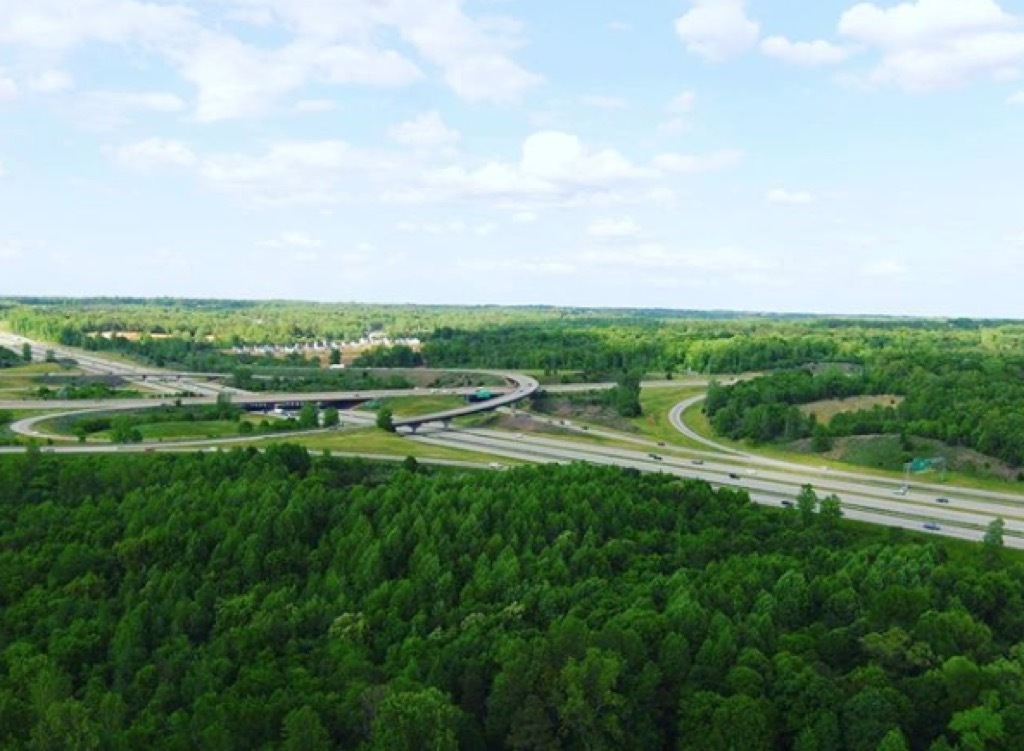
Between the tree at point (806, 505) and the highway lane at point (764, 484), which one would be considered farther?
the highway lane at point (764, 484)

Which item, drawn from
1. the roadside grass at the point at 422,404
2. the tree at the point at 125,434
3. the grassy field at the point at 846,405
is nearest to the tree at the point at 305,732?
the tree at the point at 125,434

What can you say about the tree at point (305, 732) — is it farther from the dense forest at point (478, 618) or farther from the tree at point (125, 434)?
the tree at point (125, 434)

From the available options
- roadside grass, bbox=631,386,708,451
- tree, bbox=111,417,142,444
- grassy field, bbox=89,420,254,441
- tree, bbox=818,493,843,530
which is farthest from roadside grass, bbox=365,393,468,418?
tree, bbox=818,493,843,530

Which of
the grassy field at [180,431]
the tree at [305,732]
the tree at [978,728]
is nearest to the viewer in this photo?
the tree at [305,732]

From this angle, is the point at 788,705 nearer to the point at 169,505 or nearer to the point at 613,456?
the point at 169,505

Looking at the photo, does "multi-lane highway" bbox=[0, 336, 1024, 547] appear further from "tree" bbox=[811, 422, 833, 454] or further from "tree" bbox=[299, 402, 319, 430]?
"tree" bbox=[299, 402, 319, 430]

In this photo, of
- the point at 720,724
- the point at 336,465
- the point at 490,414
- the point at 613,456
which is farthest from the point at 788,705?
the point at 490,414
